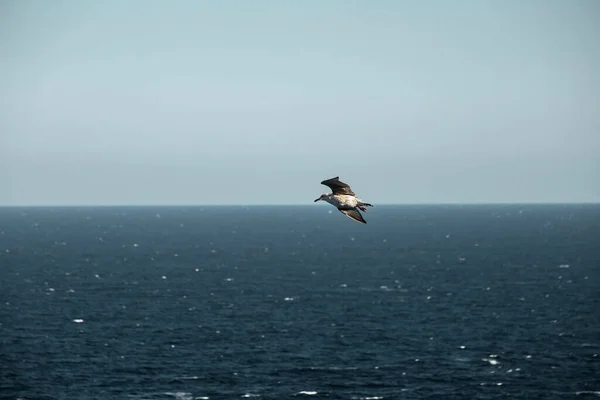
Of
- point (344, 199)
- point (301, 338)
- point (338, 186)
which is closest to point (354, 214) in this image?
point (344, 199)

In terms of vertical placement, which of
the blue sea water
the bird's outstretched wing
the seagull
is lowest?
the blue sea water

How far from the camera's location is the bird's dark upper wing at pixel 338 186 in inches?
1021

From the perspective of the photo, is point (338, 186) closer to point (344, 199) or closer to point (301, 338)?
point (344, 199)

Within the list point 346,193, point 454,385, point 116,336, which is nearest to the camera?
point 346,193

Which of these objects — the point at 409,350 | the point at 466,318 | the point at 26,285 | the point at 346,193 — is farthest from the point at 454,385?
the point at 26,285

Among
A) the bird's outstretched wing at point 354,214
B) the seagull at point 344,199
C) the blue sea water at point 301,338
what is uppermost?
the seagull at point 344,199

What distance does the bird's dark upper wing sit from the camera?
2592 cm

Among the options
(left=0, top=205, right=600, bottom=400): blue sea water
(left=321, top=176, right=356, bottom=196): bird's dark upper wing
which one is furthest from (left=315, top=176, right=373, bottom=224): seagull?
(left=0, top=205, right=600, bottom=400): blue sea water

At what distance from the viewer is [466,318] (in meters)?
129

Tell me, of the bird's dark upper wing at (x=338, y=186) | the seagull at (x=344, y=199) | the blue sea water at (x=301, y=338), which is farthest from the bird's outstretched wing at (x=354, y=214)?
the blue sea water at (x=301, y=338)

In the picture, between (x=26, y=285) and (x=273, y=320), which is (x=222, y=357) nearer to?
(x=273, y=320)

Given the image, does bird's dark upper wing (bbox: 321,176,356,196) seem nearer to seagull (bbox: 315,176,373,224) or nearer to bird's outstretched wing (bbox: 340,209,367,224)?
seagull (bbox: 315,176,373,224)

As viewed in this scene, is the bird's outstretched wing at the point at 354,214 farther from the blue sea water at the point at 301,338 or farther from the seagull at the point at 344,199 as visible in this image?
the blue sea water at the point at 301,338

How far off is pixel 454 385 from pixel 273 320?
147 feet
